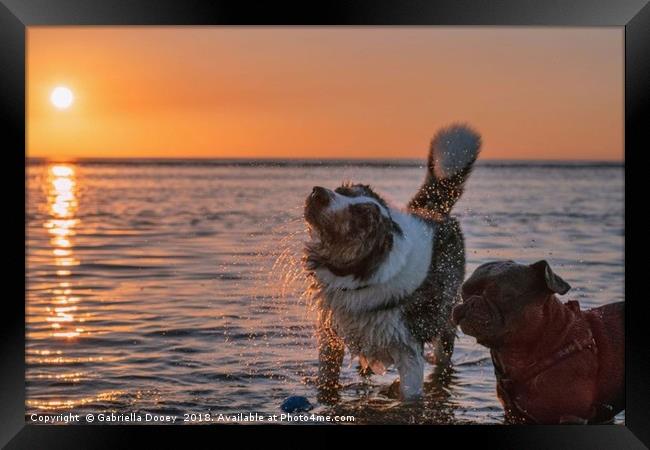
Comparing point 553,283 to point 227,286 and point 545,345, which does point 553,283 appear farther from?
point 227,286

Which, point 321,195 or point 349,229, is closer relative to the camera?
point 321,195

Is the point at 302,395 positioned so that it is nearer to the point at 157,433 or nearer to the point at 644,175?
the point at 157,433

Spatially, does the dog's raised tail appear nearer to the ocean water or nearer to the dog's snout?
the ocean water

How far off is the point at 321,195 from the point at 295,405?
1.34 m

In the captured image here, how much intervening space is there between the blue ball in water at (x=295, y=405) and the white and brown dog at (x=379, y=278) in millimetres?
236

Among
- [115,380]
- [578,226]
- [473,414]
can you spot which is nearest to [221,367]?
[115,380]

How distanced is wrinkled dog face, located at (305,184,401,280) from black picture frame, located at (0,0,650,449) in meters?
1.16

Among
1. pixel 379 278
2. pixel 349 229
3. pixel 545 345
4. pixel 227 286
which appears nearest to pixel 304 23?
pixel 349 229

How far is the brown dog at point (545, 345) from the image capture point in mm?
4969

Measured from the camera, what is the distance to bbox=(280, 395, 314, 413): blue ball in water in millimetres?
5738

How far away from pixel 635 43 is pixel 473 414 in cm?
240

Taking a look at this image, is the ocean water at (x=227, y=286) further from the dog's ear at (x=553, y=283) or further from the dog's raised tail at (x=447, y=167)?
the dog's ear at (x=553, y=283)

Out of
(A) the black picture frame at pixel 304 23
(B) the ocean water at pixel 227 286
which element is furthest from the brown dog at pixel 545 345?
(B) the ocean water at pixel 227 286

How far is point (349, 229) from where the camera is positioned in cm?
557
